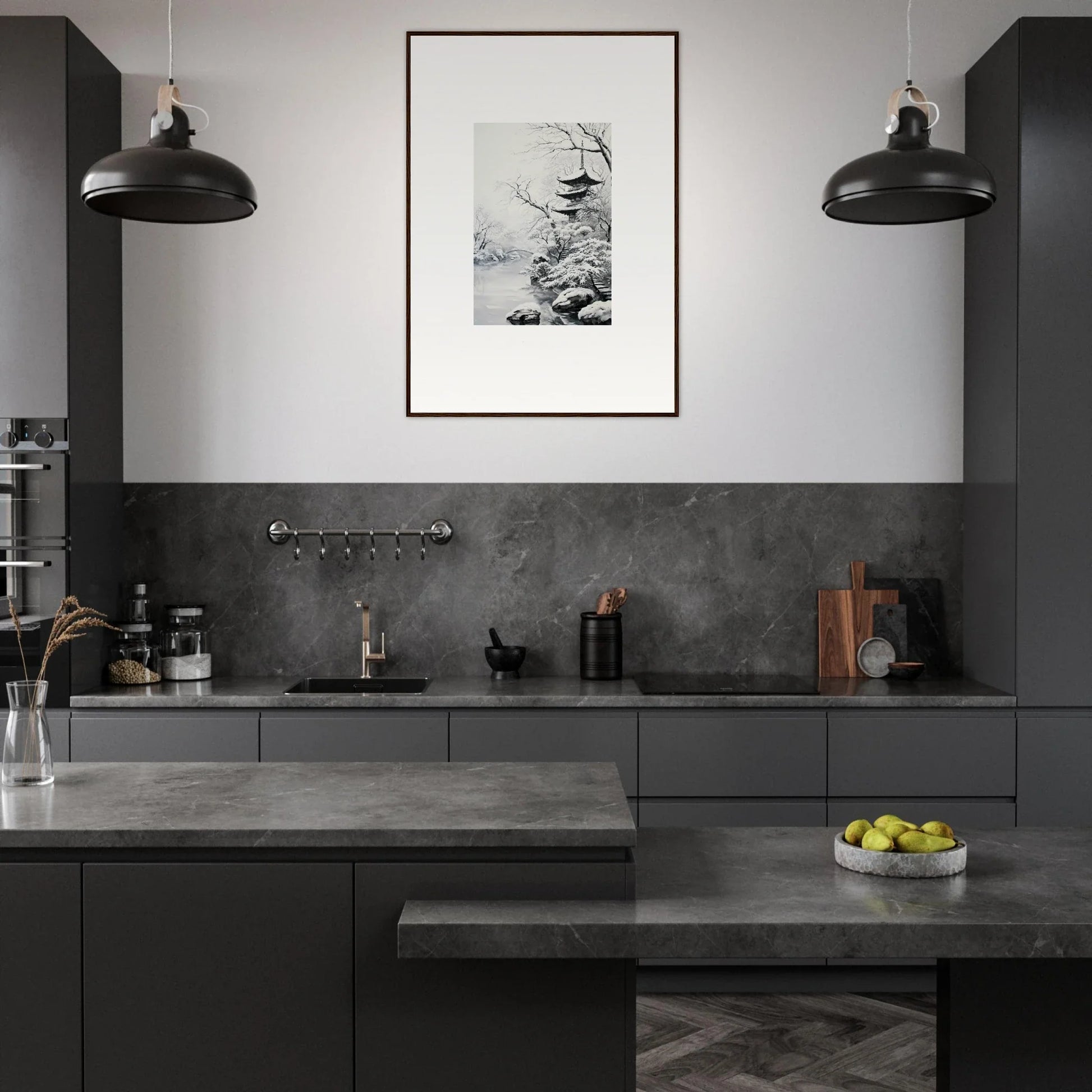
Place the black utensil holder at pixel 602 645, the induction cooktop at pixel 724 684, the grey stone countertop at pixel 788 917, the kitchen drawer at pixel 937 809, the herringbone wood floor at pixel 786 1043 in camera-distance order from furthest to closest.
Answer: the black utensil holder at pixel 602 645 → the induction cooktop at pixel 724 684 → the kitchen drawer at pixel 937 809 → the herringbone wood floor at pixel 786 1043 → the grey stone countertop at pixel 788 917

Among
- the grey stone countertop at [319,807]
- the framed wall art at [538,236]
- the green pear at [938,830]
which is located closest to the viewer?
the grey stone countertop at [319,807]

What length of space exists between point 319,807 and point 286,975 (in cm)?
32

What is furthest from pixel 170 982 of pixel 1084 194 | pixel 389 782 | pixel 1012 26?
pixel 1012 26

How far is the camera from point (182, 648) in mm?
4324

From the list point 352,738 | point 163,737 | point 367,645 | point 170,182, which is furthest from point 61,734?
point 170,182

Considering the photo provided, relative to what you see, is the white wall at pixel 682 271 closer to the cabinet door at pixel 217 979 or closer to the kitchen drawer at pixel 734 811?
the kitchen drawer at pixel 734 811

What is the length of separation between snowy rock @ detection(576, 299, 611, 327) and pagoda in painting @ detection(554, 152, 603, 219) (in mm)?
380

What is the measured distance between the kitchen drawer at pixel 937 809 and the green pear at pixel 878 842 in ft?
5.82

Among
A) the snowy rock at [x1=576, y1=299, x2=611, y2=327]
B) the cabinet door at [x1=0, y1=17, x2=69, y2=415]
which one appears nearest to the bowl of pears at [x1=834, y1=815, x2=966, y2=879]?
the snowy rock at [x1=576, y1=299, x2=611, y2=327]

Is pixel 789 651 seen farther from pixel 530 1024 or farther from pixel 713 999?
pixel 530 1024

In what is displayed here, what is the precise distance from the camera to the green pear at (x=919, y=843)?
2137 mm

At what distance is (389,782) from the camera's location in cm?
247

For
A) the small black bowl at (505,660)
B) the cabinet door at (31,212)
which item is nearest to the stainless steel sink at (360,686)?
the small black bowl at (505,660)

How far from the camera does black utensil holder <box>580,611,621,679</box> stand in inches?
170
